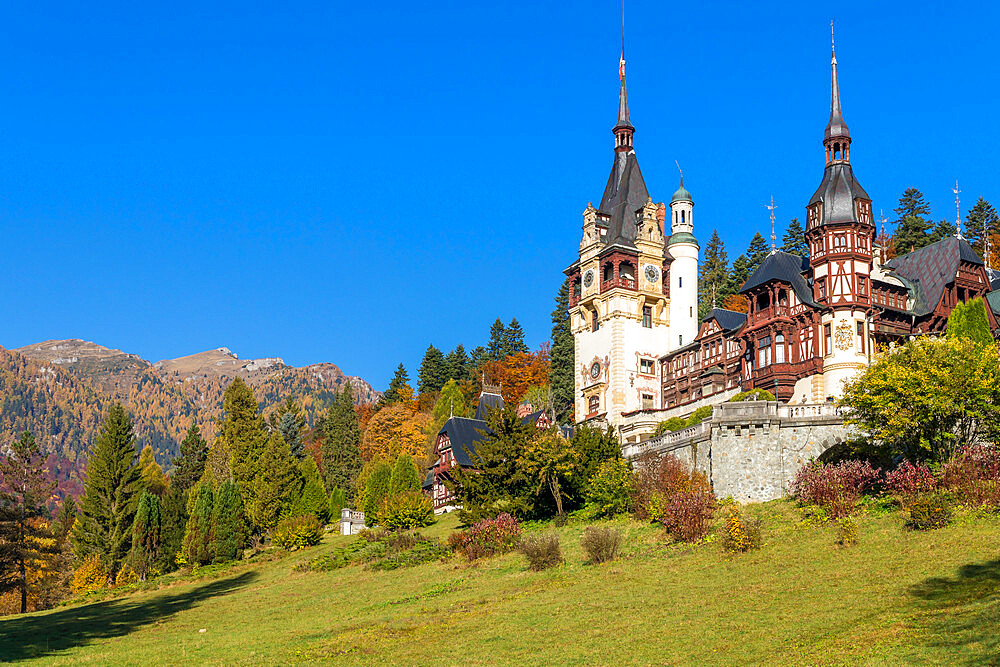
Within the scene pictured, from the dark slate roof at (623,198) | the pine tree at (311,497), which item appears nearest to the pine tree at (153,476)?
the pine tree at (311,497)

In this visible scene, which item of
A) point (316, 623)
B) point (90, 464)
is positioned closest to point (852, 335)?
point (316, 623)

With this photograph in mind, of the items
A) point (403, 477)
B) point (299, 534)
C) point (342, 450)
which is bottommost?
point (299, 534)

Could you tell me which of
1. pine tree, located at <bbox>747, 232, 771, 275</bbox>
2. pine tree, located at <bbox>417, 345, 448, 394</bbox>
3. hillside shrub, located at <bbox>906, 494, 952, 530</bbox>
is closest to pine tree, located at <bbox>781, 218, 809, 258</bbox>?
pine tree, located at <bbox>747, 232, 771, 275</bbox>

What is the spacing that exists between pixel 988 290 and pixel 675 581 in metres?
40.1

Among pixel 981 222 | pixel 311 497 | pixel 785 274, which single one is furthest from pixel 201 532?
pixel 981 222

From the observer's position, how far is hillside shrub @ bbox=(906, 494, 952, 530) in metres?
32.2

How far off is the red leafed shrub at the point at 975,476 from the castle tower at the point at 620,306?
124 ft

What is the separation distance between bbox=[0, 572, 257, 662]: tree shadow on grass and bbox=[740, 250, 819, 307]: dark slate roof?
106 feet

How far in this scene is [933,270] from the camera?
63.0 m

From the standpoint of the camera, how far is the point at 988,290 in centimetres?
6297

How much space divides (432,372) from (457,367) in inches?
105

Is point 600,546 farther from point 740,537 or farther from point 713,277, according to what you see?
point 713,277

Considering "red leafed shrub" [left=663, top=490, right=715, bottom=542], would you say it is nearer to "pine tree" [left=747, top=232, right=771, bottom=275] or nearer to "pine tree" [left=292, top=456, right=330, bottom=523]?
"pine tree" [left=292, top=456, right=330, bottom=523]

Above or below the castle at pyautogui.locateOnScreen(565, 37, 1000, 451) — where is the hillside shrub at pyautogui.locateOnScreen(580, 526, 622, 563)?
below
